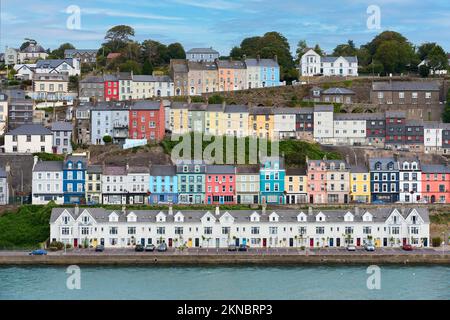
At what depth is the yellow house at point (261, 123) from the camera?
186ft

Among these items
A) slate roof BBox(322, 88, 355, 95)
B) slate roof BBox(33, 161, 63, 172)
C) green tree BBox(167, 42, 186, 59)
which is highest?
green tree BBox(167, 42, 186, 59)

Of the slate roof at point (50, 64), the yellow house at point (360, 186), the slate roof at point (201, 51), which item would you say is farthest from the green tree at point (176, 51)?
the yellow house at point (360, 186)

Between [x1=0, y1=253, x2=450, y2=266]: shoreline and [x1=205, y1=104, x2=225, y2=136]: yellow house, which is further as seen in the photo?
[x1=205, y1=104, x2=225, y2=136]: yellow house

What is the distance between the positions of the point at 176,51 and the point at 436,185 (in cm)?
3226

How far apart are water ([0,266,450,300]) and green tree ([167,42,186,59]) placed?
3871cm

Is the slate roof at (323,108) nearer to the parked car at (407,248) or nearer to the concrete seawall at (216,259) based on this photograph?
the parked car at (407,248)

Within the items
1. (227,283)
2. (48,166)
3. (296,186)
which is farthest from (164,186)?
(227,283)

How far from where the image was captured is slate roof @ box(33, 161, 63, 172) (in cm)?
4736

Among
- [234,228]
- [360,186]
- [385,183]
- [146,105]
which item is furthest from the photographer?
[146,105]

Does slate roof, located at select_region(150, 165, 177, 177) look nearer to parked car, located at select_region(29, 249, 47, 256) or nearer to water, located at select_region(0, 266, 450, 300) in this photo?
parked car, located at select_region(29, 249, 47, 256)

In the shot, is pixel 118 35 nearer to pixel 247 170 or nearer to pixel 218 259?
pixel 247 170

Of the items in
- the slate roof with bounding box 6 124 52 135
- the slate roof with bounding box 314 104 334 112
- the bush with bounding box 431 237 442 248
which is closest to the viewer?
the bush with bounding box 431 237 442 248

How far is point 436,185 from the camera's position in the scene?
48.7 meters

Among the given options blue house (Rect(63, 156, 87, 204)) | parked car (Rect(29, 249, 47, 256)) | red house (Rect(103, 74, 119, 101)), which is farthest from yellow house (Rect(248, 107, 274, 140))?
parked car (Rect(29, 249, 47, 256))
